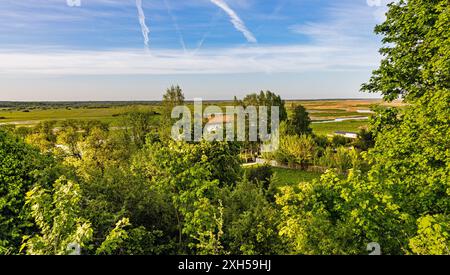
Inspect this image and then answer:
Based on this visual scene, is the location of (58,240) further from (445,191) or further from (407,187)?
(445,191)

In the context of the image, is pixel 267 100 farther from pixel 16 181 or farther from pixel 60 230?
pixel 60 230

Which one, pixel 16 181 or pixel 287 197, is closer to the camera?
pixel 287 197

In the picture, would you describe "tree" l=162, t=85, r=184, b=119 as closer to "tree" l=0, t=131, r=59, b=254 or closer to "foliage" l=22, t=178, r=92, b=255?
"tree" l=0, t=131, r=59, b=254

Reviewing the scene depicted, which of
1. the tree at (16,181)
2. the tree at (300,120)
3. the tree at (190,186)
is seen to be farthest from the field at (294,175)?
the tree at (16,181)

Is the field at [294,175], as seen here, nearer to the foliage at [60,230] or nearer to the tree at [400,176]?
the tree at [400,176]

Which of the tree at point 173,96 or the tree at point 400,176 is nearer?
the tree at point 400,176

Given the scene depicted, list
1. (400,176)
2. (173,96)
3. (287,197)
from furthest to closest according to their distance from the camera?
(173,96)
(400,176)
(287,197)

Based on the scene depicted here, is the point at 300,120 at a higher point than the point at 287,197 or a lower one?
higher

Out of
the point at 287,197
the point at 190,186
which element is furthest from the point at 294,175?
the point at 287,197

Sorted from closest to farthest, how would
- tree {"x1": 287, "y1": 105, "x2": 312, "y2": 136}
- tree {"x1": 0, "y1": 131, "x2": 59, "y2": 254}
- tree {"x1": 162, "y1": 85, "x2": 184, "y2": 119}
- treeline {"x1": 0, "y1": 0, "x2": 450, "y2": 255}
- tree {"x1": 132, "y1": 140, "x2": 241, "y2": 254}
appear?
treeline {"x1": 0, "y1": 0, "x2": 450, "y2": 255} → tree {"x1": 132, "y1": 140, "x2": 241, "y2": 254} → tree {"x1": 0, "y1": 131, "x2": 59, "y2": 254} → tree {"x1": 162, "y1": 85, "x2": 184, "y2": 119} → tree {"x1": 287, "y1": 105, "x2": 312, "y2": 136}

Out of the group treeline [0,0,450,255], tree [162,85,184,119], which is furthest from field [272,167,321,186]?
treeline [0,0,450,255]

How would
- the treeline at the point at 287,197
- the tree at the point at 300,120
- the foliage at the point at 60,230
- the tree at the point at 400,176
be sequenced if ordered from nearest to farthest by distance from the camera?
1. the foliage at the point at 60,230
2. the treeline at the point at 287,197
3. the tree at the point at 400,176
4. the tree at the point at 300,120

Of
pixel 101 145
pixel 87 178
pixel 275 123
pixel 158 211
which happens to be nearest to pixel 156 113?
pixel 101 145
